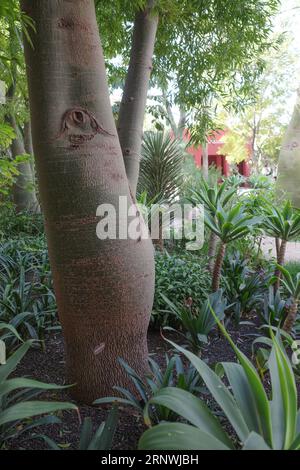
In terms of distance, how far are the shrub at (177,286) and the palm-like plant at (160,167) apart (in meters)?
3.52

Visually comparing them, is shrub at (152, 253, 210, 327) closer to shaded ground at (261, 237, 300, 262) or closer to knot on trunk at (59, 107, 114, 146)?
knot on trunk at (59, 107, 114, 146)

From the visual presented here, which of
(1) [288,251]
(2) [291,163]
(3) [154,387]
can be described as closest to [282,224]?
(3) [154,387]

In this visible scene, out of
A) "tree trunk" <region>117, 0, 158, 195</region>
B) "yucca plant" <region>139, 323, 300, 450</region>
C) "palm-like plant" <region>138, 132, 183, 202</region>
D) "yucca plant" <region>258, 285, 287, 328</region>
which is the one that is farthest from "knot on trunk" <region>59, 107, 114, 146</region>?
"palm-like plant" <region>138, 132, 183, 202</region>

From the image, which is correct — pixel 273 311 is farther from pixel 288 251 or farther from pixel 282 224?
pixel 288 251

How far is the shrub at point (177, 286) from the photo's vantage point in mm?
2936

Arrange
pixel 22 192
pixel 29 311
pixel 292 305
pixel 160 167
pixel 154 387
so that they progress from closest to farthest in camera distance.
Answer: pixel 154 387
pixel 292 305
pixel 29 311
pixel 160 167
pixel 22 192

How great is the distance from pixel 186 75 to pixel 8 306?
12.2 feet

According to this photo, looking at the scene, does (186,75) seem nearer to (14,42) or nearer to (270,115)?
(14,42)

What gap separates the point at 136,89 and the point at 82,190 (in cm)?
160

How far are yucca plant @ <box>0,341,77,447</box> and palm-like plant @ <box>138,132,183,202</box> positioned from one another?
541 cm

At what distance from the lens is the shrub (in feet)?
9.63

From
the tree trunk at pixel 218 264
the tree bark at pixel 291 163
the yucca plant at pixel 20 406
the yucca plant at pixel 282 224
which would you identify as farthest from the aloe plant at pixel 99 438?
the tree bark at pixel 291 163

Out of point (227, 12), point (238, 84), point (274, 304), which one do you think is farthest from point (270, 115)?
point (274, 304)

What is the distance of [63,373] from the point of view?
2186 mm
